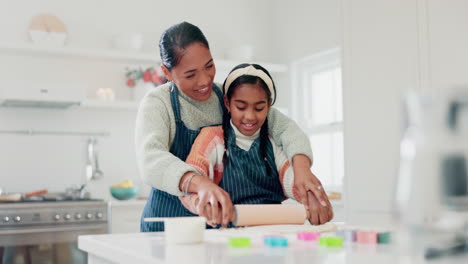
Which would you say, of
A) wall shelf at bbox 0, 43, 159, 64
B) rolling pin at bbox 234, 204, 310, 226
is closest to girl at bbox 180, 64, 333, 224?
rolling pin at bbox 234, 204, 310, 226

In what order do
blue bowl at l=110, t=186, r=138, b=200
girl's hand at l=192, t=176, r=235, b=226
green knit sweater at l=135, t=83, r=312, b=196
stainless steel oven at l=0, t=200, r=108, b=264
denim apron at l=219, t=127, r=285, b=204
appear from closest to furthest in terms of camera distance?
girl's hand at l=192, t=176, r=235, b=226 < green knit sweater at l=135, t=83, r=312, b=196 < denim apron at l=219, t=127, r=285, b=204 < stainless steel oven at l=0, t=200, r=108, b=264 < blue bowl at l=110, t=186, r=138, b=200

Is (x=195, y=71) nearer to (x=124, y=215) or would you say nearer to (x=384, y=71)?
(x=384, y=71)

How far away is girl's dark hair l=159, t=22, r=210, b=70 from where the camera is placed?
171cm

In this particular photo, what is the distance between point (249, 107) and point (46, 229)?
7.98 ft

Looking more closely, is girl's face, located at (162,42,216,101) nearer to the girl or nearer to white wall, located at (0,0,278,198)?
the girl

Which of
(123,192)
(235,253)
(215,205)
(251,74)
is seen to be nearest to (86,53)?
(123,192)

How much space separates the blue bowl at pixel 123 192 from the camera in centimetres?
419

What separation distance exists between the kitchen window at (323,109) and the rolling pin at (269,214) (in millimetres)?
3016

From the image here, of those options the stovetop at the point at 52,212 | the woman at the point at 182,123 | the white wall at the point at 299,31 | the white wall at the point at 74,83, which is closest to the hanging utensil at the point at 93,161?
the white wall at the point at 74,83

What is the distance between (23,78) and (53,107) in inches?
11.8

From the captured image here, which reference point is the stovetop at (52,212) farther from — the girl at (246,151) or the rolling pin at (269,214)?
the rolling pin at (269,214)

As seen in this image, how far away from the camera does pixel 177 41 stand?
1713 mm

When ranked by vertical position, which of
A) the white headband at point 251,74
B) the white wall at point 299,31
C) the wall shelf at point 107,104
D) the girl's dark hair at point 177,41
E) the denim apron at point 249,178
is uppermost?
the white wall at point 299,31

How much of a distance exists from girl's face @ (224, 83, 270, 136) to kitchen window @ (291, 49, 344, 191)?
9.35 ft
